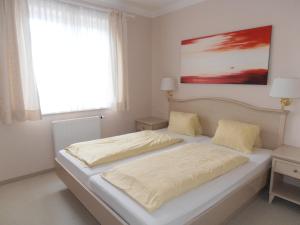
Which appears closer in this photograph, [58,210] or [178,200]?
[178,200]

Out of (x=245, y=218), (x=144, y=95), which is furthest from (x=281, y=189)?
(x=144, y=95)

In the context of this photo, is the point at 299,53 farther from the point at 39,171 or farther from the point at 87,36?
the point at 39,171

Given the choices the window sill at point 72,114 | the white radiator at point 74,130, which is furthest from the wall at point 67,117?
the white radiator at point 74,130

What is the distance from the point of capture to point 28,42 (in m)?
2.60

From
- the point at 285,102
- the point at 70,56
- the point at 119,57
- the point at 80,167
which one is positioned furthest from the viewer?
the point at 119,57

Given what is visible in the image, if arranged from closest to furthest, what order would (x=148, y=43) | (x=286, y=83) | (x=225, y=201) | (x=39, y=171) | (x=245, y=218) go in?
1. (x=225, y=201)
2. (x=245, y=218)
3. (x=286, y=83)
4. (x=39, y=171)
5. (x=148, y=43)

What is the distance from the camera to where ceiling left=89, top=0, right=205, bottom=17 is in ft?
10.8

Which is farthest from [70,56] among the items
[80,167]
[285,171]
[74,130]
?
[285,171]

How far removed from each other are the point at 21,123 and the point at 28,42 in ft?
3.54

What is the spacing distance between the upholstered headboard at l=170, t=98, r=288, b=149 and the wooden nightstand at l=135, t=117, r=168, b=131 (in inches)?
14.9

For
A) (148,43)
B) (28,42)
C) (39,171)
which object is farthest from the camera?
(148,43)

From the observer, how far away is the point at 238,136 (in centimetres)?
249

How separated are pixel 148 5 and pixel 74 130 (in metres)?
2.49

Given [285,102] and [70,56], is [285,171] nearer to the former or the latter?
[285,102]
